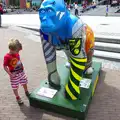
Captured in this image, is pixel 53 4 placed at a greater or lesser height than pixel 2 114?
greater

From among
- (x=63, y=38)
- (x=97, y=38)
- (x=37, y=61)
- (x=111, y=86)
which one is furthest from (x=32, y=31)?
(x=63, y=38)

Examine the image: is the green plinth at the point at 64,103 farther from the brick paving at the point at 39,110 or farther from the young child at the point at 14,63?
the young child at the point at 14,63

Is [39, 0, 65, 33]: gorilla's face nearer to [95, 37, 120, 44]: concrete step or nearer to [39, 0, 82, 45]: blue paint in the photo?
[39, 0, 82, 45]: blue paint

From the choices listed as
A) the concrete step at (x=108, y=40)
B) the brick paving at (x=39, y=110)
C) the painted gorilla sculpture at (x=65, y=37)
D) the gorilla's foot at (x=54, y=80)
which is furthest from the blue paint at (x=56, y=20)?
the concrete step at (x=108, y=40)

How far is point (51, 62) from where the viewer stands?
4.05 metres

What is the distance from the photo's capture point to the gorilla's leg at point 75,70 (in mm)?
3547

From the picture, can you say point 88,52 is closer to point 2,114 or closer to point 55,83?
point 55,83

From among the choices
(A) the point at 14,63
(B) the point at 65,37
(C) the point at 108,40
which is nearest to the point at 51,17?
(B) the point at 65,37

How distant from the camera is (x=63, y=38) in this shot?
11.6ft

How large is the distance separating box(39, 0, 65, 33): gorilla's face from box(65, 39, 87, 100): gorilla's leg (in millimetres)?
455

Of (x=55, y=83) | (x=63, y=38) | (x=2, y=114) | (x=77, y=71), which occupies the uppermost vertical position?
(x=63, y=38)

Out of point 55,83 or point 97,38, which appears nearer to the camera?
point 55,83

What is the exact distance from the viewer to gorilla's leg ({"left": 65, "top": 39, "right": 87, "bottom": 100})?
355cm

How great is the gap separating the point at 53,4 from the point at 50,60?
113 cm
